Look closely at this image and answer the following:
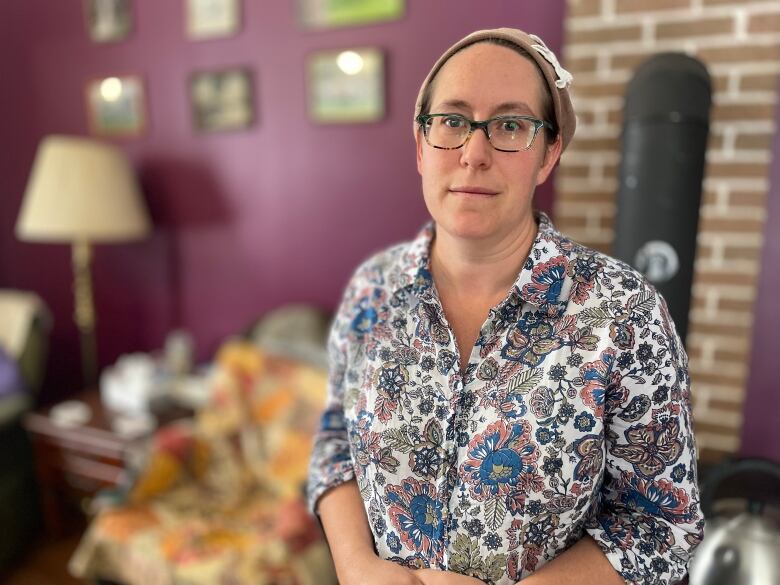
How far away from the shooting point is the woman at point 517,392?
2.52 ft

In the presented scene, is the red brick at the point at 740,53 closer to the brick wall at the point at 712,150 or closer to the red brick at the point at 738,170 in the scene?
the brick wall at the point at 712,150

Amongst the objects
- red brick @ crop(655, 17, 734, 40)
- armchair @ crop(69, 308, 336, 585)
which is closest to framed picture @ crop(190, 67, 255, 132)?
armchair @ crop(69, 308, 336, 585)

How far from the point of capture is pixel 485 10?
1904mm

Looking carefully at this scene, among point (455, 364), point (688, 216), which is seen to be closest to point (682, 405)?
point (455, 364)

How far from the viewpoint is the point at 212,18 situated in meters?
2.40

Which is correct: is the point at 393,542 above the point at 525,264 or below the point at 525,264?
below

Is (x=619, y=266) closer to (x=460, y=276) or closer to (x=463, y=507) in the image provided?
(x=460, y=276)

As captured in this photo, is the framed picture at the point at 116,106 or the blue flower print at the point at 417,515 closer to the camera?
the blue flower print at the point at 417,515

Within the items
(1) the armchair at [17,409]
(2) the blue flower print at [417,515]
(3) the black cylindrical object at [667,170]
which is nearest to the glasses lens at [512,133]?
(2) the blue flower print at [417,515]

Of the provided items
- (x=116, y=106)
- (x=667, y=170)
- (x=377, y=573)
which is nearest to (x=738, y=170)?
(x=667, y=170)

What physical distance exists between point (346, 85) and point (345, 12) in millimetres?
253

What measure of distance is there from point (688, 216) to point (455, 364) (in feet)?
2.76

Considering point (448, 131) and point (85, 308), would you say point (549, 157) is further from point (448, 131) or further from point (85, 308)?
point (85, 308)

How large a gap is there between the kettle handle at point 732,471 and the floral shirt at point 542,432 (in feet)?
1.53
